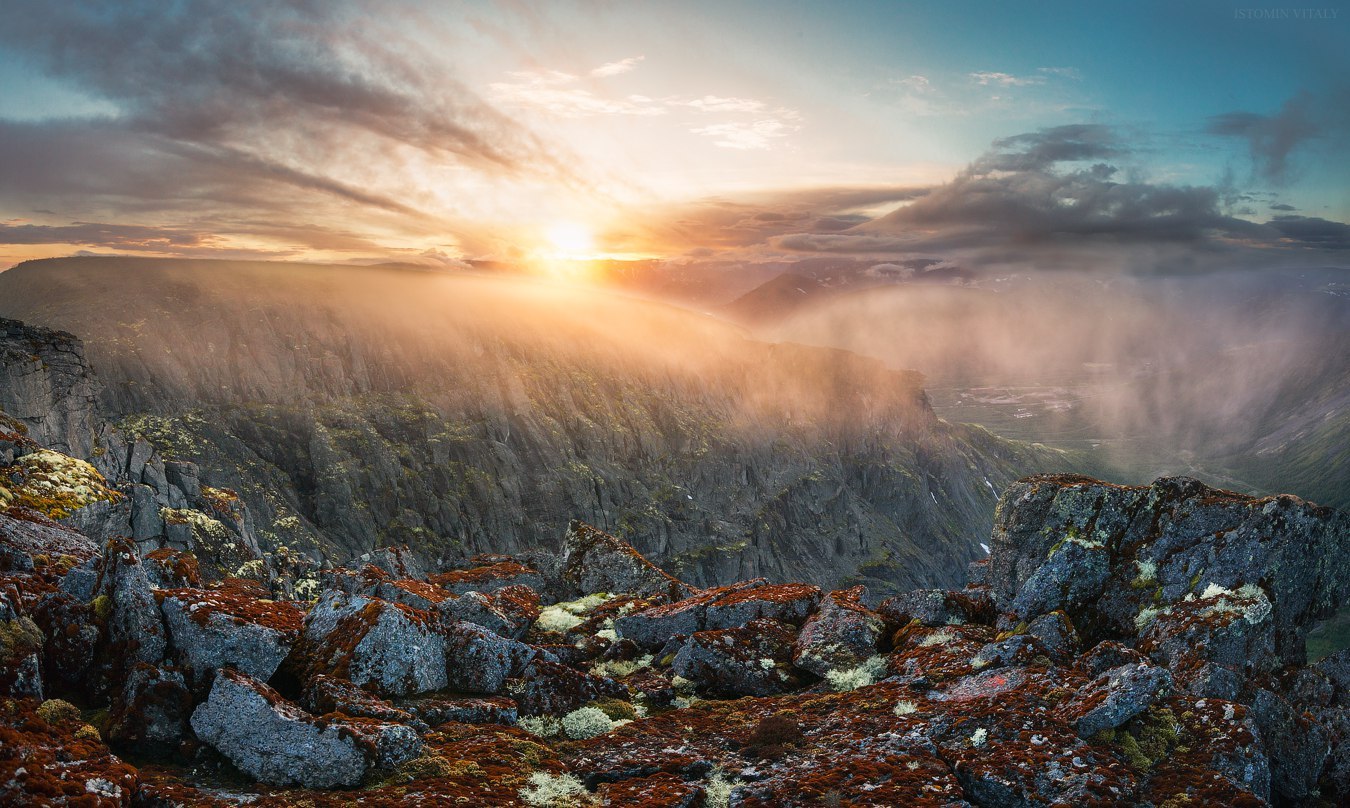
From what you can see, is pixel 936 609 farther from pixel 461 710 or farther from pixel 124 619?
pixel 124 619

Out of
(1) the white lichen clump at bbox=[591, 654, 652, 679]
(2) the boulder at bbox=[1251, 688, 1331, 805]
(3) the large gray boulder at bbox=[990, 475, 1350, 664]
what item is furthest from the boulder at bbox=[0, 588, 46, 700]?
(3) the large gray boulder at bbox=[990, 475, 1350, 664]

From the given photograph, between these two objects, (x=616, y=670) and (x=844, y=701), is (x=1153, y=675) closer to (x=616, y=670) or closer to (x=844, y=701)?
(x=844, y=701)

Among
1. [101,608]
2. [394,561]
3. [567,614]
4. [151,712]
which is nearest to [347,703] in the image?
[151,712]

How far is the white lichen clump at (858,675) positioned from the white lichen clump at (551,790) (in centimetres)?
1067

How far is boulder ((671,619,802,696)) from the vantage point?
23.0 metres

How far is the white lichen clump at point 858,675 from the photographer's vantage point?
22.2 m

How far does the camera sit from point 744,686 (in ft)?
75.2

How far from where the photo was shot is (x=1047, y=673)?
1856cm

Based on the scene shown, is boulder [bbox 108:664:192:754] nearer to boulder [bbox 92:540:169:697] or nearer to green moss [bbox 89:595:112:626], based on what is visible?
boulder [bbox 92:540:169:697]

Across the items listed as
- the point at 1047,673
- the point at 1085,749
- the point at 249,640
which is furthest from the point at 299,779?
the point at 1047,673

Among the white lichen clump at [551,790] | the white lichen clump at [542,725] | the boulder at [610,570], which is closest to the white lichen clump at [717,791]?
the white lichen clump at [551,790]

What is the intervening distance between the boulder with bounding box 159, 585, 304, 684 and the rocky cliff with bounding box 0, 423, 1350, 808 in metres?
0.07

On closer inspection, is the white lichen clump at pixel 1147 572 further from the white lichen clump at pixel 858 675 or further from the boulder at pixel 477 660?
the boulder at pixel 477 660

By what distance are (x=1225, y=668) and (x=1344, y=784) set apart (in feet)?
13.8
